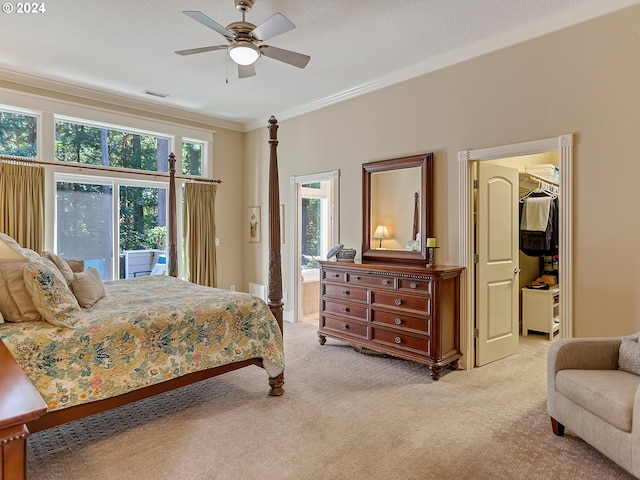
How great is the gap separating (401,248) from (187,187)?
3.34 metres

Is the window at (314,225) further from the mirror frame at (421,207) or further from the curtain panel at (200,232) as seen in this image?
the mirror frame at (421,207)

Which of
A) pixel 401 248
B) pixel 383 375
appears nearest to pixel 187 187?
pixel 401 248

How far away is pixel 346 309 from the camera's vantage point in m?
4.36

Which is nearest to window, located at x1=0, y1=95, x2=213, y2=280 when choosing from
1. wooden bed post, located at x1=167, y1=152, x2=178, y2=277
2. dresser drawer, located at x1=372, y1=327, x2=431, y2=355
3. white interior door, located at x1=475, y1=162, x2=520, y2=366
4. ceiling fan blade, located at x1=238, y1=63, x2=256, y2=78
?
wooden bed post, located at x1=167, y1=152, x2=178, y2=277

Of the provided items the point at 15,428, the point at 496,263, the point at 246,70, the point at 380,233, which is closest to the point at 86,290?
the point at 15,428

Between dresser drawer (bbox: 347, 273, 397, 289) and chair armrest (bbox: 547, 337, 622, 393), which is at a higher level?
dresser drawer (bbox: 347, 273, 397, 289)

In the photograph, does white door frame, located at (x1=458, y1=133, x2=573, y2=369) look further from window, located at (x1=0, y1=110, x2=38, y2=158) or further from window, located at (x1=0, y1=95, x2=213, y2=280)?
window, located at (x1=0, y1=110, x2=38, y2=158)

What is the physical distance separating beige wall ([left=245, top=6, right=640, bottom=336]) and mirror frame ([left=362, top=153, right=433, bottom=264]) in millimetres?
96

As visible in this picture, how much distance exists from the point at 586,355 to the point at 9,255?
145 inches

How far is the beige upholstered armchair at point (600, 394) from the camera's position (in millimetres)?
1993

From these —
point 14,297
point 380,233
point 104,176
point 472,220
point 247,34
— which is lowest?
point 14,297

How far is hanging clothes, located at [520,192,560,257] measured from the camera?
474 cm

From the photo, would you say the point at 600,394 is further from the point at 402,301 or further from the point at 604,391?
the point at 402,301

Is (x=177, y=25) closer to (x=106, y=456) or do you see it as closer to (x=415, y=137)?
(x=415, y=137)
